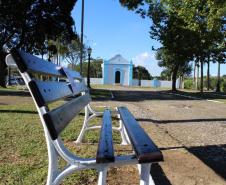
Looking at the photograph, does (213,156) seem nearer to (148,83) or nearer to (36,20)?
(36,20)

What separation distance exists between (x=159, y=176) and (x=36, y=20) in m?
29.9

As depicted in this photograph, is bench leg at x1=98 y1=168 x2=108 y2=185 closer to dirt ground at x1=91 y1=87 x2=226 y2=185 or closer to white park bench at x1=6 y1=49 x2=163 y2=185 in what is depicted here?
white park bench at x1=6 y1=49 x2=163 y2=185

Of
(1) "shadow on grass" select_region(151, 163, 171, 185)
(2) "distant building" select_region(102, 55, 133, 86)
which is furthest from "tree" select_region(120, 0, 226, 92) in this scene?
(2) "distant building" select_region(102, 55, 133, 86)

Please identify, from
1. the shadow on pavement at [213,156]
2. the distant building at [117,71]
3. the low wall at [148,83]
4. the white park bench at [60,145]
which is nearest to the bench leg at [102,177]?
the white park bench at [60,145]

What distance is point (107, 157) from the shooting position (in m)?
2.88

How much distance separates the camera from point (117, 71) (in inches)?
3450

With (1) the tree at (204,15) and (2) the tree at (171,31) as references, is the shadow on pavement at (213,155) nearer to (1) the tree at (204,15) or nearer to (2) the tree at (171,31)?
(1) the tree at (204,15)

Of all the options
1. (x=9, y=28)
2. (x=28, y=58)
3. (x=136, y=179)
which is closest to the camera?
(x=28, y=58)

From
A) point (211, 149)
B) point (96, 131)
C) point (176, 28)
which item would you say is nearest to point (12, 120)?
point (96, 131)

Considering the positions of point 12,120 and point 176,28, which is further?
point 176,28

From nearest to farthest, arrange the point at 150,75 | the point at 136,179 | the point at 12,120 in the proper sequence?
the point at 136,179 → the point at 12,120 → the point at 150,75

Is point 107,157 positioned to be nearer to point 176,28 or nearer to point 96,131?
point 96,131

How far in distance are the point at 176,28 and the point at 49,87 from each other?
119 feet

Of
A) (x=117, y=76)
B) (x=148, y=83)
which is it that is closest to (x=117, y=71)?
(x=117, y=76)
